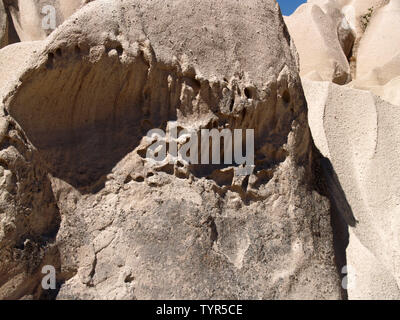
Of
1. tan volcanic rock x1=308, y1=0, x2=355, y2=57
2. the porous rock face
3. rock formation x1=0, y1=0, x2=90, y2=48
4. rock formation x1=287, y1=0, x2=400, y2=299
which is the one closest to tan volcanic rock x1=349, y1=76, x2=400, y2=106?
rock formation x1=287, y1=0, x2=400, y2=299

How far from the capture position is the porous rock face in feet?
5.93

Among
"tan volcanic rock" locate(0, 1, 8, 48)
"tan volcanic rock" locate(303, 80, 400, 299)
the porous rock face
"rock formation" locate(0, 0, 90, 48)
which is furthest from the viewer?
"rock formation" locate(0, 0, 90, 48)

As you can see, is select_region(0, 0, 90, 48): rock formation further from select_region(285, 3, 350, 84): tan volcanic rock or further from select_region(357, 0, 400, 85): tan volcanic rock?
select_region(357, 0, 400, 85): tan volcanic rock

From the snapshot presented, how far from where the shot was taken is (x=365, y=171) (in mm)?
2730

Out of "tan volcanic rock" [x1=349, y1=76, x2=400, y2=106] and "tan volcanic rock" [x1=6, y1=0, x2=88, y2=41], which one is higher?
"tan volcanic rock" [x1=6, y1=0, x2=88, y2=41]

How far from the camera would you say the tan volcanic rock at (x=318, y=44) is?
4711mm

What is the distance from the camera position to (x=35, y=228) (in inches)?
70.5

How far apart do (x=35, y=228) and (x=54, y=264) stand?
0.14 metres

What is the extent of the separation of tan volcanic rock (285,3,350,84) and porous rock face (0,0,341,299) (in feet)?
8.57

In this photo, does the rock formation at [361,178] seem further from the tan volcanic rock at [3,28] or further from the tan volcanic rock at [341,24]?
the tan volcanic rock at [3,28]

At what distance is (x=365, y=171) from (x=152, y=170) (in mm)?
1254

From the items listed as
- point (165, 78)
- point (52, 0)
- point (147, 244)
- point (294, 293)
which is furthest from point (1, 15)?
point (294, 293)

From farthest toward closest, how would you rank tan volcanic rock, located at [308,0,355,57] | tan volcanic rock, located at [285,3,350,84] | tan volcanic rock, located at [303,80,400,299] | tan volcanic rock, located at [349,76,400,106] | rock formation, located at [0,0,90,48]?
tan volcanic rock, located at [308,0,355,57] → tan volcanic rock, located at [285,3,350,84] → rock formation, located at [0,0,90,48] → tan volcanic rock, located at [349,76,400,106] → tan volcanic rock, located at [303,80,400,299]
